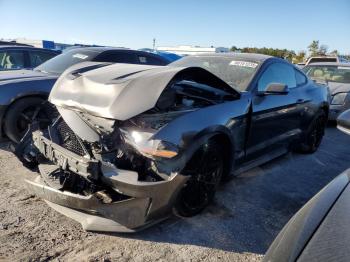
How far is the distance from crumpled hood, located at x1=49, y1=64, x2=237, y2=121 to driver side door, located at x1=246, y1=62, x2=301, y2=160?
2.28 ft

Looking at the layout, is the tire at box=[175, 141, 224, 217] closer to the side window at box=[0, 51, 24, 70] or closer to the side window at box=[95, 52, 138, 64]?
the side window at box=[95, 52, 138, 64]

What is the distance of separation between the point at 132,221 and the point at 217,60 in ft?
9.03

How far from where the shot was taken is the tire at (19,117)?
5000mm

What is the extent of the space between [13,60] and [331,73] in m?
8.04

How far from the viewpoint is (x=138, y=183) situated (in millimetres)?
2660

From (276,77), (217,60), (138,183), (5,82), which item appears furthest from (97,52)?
(138,183)

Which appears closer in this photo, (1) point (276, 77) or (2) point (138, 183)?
(2) point (138, 183)

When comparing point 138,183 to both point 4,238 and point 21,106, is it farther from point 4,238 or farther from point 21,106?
point 21,106

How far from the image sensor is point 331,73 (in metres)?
9.62

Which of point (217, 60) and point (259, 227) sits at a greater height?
point (217, 60)

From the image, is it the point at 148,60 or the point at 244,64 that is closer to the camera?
the point at 244,64

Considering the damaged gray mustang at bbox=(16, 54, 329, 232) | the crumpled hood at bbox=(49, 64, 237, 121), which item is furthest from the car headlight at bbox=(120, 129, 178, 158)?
the crumpled hood at bbox=(49, 64, 237, 121)

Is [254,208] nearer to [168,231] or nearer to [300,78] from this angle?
[168,231]

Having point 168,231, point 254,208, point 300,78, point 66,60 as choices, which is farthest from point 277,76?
point 66,60
